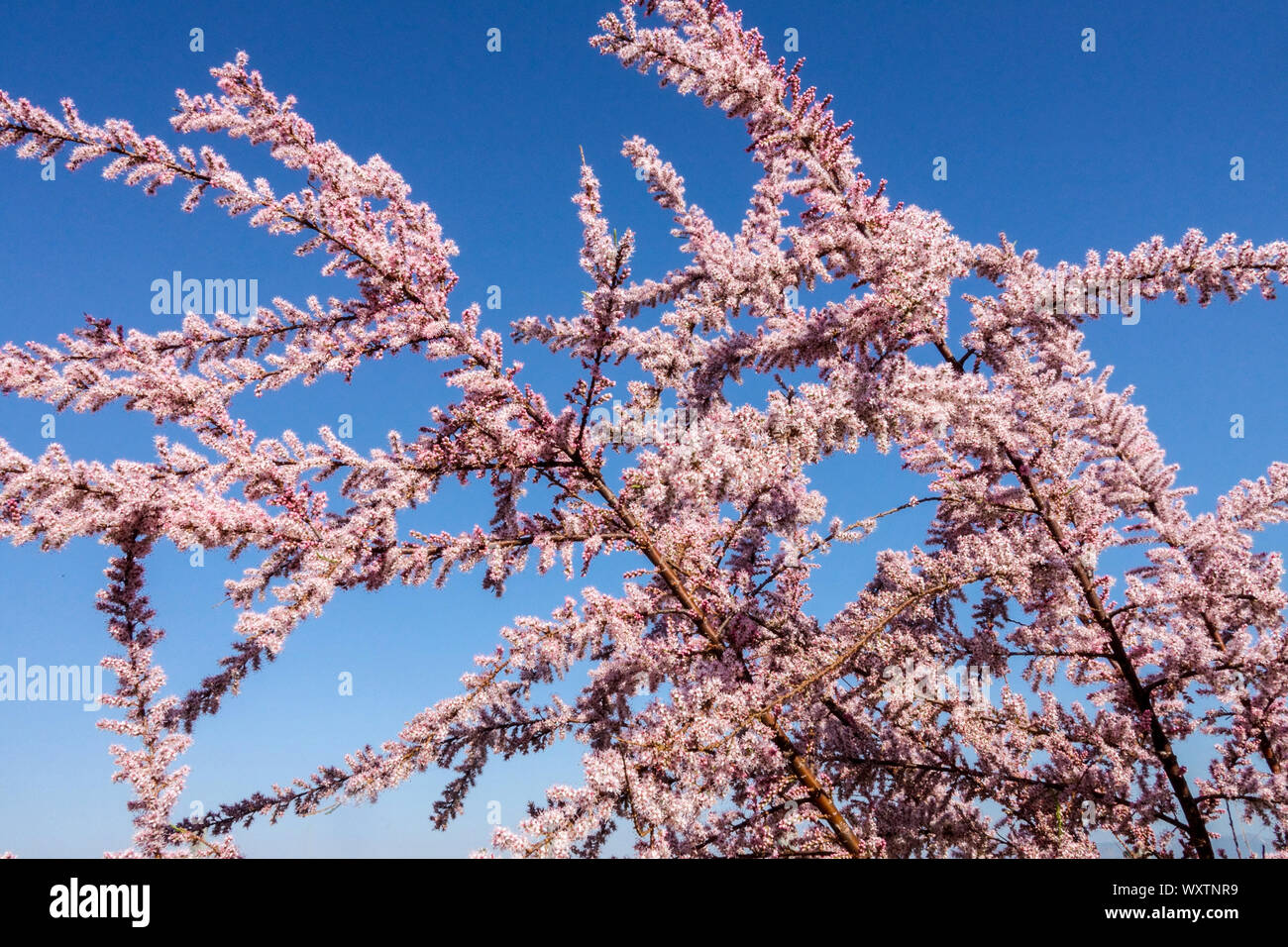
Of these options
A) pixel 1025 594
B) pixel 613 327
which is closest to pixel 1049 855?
pixel 1025 594

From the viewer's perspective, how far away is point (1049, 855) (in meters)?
4.73

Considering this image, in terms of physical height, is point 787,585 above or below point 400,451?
below

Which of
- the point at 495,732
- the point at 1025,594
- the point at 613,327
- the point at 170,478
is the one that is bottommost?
the point at 495,732

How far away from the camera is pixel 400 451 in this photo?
13.8 ft

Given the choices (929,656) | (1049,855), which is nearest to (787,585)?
(929,656)

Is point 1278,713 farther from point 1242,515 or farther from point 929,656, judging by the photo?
point 929,656

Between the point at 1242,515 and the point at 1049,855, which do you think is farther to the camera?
the point at 1242,515

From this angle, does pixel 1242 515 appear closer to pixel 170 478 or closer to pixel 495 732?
pixel 495 732

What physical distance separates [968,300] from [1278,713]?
3951mm

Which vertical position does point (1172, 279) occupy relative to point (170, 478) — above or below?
above
